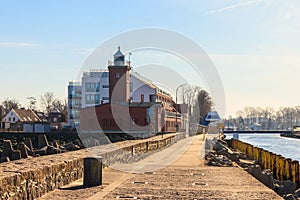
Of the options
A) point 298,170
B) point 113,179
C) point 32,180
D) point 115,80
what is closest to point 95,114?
point 115,80

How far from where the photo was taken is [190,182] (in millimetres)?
16656

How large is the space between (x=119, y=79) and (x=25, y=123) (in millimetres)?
23497

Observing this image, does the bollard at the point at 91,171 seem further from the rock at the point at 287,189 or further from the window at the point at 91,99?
the window at the point at 91,99

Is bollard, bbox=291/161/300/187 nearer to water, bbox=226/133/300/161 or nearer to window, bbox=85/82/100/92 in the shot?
water, bbox=226/133/300/161

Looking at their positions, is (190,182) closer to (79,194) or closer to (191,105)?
(79,194)

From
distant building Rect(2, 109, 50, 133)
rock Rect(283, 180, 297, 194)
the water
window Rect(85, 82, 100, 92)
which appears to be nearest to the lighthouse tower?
distant building Rect(2, 109, 50, 133)

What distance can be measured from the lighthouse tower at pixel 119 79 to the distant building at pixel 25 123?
17.2m

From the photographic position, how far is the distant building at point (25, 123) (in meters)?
84.6

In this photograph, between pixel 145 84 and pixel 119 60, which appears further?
pixel 145 84

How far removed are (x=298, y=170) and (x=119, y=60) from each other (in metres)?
51.6

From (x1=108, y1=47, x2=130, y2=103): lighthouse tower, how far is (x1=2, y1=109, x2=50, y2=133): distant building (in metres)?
17.2

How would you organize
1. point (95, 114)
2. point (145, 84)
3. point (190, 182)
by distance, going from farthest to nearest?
point (145, 84) → point (95, 114) → point (190, 182)

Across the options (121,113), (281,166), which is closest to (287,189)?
(281,166)

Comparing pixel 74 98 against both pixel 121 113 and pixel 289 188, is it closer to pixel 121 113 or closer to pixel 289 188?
pixel 121 113
